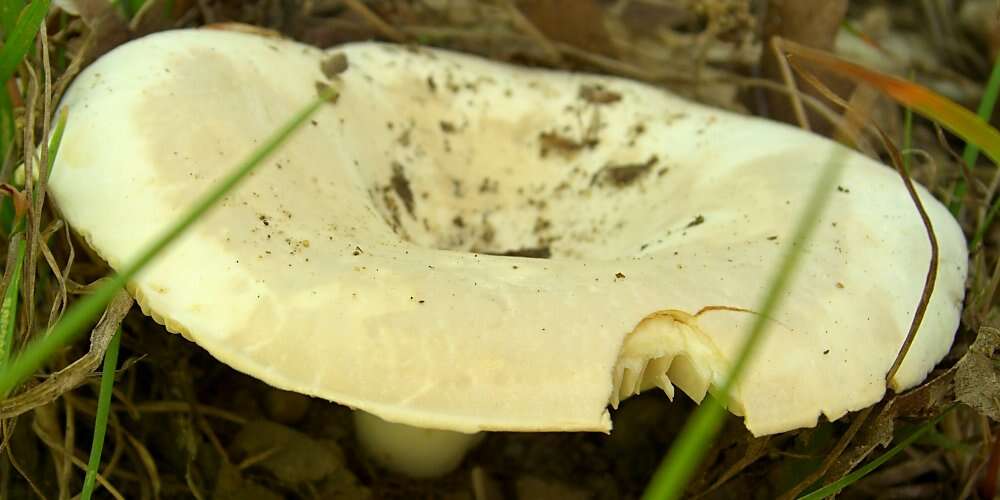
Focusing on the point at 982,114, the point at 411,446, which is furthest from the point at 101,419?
the point at 982,114

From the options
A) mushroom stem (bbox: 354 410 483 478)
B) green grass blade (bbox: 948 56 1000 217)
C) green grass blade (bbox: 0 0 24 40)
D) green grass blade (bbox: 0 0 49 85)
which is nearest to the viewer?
green grass blade (bbox: 0 0 49 85)

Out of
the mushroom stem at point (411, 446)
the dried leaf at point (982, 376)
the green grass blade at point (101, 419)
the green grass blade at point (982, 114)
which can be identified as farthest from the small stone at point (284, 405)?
the green grass blade at point (982, 114)

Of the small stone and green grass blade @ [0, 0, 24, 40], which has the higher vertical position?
green grass blade @ [0, 0, 24, 40]

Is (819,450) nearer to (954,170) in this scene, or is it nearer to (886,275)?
(886,275)

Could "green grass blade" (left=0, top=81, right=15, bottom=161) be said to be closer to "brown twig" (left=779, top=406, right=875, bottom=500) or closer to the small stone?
the small stone

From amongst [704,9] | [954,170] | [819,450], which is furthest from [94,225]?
[954,170]

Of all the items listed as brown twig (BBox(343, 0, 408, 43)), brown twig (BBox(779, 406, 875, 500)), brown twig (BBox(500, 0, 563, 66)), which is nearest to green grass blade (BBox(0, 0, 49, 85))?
brown twig (BBox(343, 0, 408, 43))
